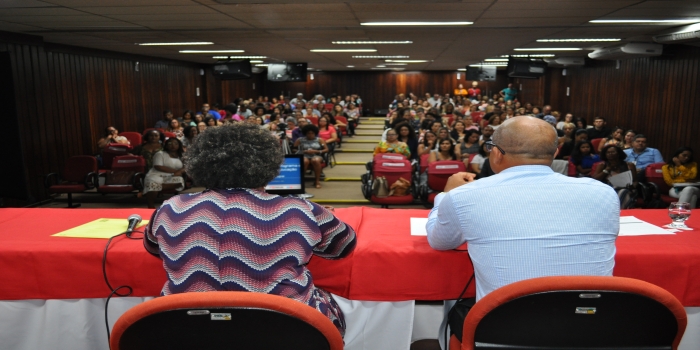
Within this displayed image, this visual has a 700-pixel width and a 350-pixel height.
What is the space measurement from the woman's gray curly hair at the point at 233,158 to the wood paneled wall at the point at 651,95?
398 inches

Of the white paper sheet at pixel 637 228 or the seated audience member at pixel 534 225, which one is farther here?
the white paper sheet at pixel 637 228

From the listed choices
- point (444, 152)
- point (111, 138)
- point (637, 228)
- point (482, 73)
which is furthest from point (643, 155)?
point (482, 73)

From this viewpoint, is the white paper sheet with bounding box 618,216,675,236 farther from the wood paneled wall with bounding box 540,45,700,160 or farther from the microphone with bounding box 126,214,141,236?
the wood paneled wall with bounding box 540,45,700,160

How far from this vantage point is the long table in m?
2.18

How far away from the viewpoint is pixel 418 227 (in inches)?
99.9

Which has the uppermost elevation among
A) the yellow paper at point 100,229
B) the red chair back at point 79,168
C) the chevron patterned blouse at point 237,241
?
the chevron patterned blouse at point 237,241

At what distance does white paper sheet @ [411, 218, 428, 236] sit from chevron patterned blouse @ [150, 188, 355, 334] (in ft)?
2.57

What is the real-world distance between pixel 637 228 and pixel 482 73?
1821 centimetres

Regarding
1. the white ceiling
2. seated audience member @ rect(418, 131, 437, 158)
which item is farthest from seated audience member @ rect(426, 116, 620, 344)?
seated audience member @ rect(418, 131, 437, 158)

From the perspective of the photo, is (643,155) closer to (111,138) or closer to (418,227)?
(418,227)

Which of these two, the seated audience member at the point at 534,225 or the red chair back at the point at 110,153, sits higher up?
the seated audience member at the point at 534,225

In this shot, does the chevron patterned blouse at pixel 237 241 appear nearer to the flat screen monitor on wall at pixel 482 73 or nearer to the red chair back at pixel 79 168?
the red chair back at pixel 79 168

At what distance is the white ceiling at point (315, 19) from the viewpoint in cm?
572

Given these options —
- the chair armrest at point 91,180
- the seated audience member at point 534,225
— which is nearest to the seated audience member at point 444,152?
the chair armrest at point 91,180
